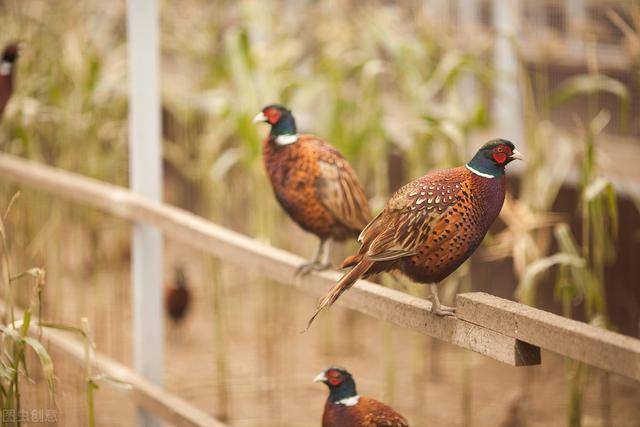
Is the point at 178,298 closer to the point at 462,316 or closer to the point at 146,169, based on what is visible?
the point at 146,169

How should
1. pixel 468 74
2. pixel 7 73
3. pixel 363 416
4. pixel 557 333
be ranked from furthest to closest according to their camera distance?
pixel 468 74 < pixel 7 73 < pixel 363 416 < pixel 557 333

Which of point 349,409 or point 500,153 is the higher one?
point 500,153

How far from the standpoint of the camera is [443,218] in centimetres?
182

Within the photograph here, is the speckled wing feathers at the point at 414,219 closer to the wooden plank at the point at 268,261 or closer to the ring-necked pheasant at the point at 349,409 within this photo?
the wooden plank at the point at 268,261

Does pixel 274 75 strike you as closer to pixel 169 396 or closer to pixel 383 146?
pixel 383 146

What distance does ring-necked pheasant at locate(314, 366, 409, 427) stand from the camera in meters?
2.04

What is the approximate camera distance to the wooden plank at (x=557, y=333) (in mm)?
1546

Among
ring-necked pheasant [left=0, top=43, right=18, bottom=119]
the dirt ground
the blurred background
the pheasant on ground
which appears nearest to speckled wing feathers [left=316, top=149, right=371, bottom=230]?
the blurred background

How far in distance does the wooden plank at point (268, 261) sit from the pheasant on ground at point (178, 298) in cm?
110

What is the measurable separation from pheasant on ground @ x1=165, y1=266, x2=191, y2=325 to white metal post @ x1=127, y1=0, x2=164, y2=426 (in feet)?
4.86

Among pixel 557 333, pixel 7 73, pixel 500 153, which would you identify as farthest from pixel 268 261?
pixel 7 73

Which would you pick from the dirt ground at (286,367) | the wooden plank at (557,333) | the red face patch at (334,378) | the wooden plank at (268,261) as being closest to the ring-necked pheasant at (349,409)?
the red face patch at (334,378)

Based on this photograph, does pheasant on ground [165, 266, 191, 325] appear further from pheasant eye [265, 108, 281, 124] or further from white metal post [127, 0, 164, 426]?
pheasant eye [265, 108, 281, 124]

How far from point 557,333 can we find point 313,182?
3.08 ft
